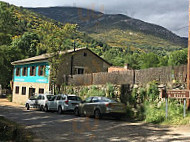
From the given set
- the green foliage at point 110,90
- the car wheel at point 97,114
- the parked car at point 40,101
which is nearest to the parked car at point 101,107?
the car wheel at point 97,114

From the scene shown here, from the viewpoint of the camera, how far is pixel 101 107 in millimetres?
15703

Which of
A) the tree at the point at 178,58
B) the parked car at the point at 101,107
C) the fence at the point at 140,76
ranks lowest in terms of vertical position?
the parked car at the point at 101,107

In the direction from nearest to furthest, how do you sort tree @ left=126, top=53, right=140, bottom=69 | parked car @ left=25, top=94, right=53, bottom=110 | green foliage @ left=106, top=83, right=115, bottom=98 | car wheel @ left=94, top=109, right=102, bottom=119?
car wheel @ left=94, top=109, right=102, bottom=119 → green foliage @ left=106, top=83, right=115, bottom=98 → parked car @ left=25, top=94, right=53, bottom=110 → tree @ left=126, top=53, right=140, bottom=69

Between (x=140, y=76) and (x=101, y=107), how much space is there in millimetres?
3704

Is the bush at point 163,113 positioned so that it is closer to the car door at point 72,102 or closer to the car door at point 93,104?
the car door at point 93,104

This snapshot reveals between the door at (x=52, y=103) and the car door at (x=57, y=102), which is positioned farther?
the door at (x=52, y=103)

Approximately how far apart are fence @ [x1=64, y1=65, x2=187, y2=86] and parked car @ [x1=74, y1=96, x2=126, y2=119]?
8.80 ft

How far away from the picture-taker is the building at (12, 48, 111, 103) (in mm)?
29422

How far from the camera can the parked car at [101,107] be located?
1534 cm

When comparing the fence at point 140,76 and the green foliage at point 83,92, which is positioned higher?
the fence at point 140,76

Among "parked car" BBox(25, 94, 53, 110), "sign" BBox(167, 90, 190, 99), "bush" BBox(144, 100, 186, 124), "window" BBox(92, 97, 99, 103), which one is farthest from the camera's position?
"parked car" BBox(25, 94, 53, 110)

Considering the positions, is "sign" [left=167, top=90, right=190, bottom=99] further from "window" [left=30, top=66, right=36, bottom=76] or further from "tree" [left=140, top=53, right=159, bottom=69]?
"tree" [left=140, top=53, right=159, bottom=69]

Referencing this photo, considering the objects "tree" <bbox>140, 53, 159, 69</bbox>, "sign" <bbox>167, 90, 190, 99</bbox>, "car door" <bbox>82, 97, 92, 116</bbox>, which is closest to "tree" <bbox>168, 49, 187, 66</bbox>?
"tree" <bbox>140, 53, 159, 69</bbox>

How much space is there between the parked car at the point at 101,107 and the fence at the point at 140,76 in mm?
2682
